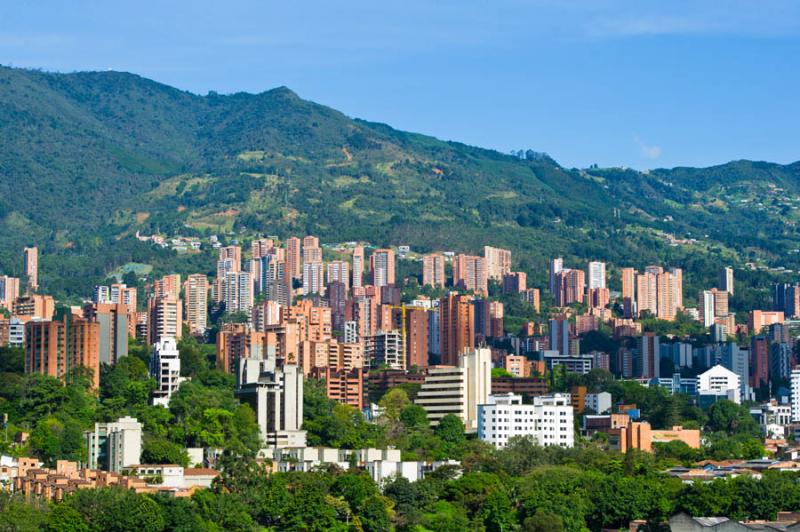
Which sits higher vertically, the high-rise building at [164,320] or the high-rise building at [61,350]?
the high-rise building at [164,320]

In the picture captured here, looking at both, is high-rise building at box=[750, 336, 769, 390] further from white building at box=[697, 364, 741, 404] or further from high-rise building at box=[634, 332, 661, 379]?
high-rise building at box=[634, 332, 661, 379]

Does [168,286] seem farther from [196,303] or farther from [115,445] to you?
[115,445]

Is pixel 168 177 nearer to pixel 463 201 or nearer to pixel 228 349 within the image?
pixel 463 201

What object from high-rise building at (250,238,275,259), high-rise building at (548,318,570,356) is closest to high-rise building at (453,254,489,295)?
high-rise building at (250,238,275,259)

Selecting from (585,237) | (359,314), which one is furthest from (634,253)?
(359,314)

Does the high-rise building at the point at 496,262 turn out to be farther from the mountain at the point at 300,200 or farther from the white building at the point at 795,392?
the white building at the point at 795,392

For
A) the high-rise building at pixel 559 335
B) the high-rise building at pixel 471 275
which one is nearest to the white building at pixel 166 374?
the high-rise building at pixel 559 335
